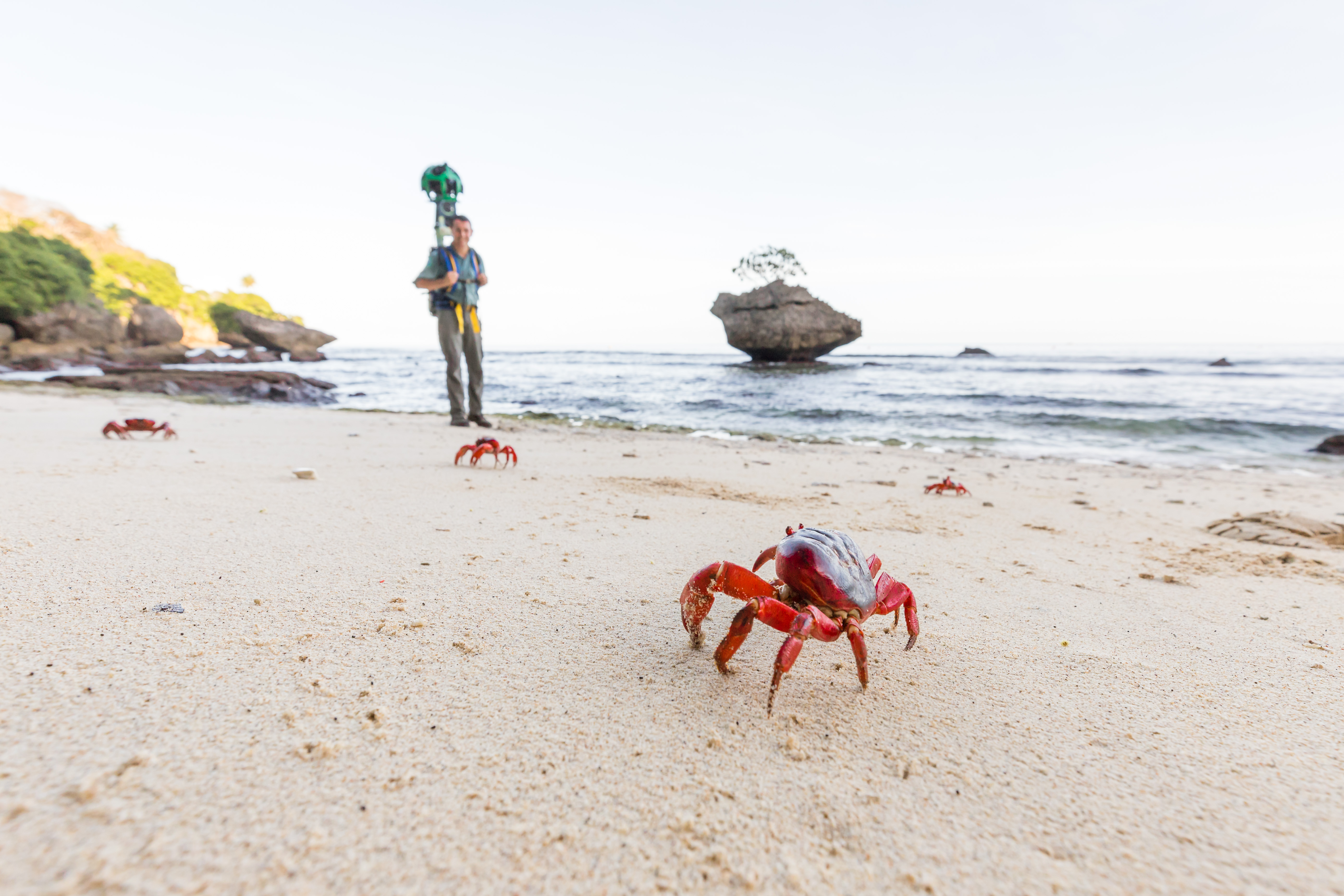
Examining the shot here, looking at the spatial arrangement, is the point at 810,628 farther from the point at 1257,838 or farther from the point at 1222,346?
the point at 1222,346

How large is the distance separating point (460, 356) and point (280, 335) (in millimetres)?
47028

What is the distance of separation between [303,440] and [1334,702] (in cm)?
742

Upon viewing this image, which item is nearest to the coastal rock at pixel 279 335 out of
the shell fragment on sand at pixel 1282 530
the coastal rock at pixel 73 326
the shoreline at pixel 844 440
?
the coastal rock at pixel 73 326

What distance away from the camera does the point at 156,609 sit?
1800mm

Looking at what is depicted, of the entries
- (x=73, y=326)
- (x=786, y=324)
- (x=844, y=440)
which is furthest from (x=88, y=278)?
(x=844, y=440)

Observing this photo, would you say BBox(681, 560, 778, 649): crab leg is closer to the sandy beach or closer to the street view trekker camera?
the sandy beach

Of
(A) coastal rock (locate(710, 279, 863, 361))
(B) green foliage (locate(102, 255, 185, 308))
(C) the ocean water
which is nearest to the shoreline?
(C) the ocean water

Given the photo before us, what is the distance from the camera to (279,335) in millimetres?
44688

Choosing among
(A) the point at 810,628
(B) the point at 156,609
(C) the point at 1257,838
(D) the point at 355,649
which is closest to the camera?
(C) the point at 1257,838

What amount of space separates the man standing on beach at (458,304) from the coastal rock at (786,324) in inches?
1154

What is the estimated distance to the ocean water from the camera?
35.2 ft

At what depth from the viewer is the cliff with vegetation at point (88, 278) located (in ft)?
81.0

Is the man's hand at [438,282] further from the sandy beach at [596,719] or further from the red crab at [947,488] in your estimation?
the red crab at [947,488]

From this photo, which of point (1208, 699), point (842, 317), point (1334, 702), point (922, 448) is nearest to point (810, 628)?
point (1208, 699)
